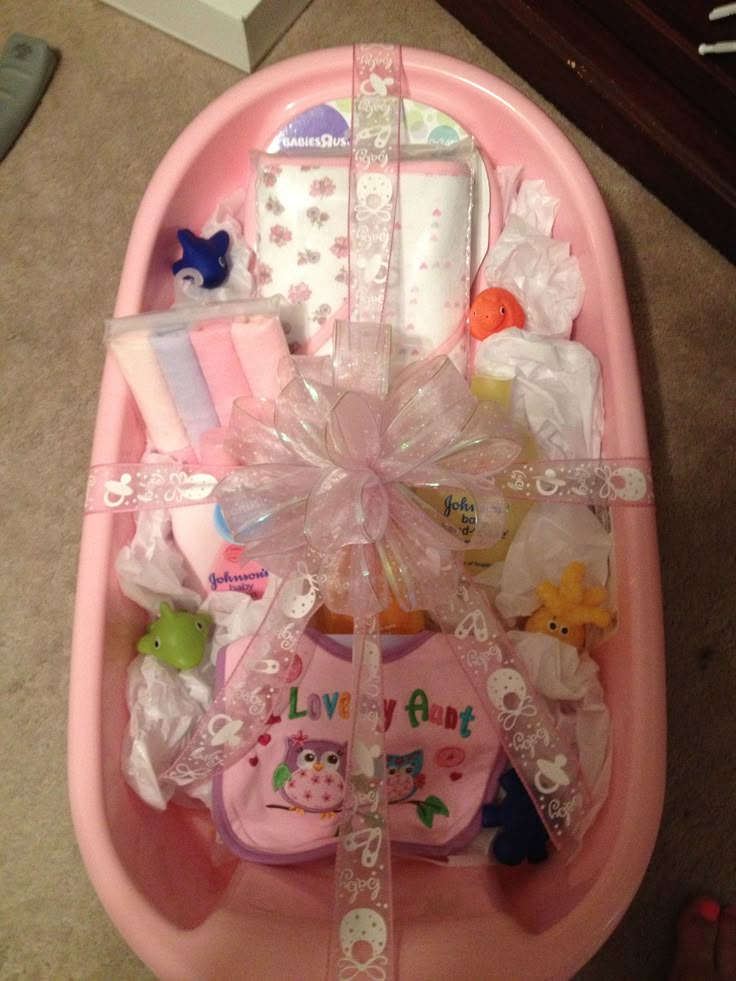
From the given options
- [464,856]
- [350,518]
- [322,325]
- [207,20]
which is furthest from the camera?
[207,20]

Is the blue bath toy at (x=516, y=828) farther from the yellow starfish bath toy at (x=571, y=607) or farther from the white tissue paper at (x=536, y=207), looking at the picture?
the white tissue paper at (x=536, y=207)

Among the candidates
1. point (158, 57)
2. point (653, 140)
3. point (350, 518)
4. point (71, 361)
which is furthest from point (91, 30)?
point (350, 518)

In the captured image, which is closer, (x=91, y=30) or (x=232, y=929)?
(x=232, y=929)

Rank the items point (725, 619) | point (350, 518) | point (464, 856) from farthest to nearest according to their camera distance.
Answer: point (725, 619) < point (464, 856) < point (350, 518)

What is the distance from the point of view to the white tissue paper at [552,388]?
0.85m

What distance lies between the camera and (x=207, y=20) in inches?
45.0

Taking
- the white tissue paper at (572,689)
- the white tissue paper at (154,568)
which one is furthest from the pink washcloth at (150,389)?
the white tissue paper at (572,689)

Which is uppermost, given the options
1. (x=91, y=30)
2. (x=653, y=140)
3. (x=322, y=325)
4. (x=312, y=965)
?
(x=91, y=30)

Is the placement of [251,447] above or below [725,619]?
above

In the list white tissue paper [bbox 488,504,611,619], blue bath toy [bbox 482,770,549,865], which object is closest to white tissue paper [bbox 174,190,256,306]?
white tissue paper [bbox 488,504,611,619]

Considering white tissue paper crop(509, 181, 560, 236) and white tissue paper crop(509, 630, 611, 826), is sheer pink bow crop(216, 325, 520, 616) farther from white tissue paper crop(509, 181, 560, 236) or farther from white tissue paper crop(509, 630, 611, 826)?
white tissue paper crop(509, 181, 560, 236)

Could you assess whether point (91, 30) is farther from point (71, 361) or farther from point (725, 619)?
point (725, 619)

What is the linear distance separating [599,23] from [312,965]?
3.75 feet

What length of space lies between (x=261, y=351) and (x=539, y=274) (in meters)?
0.36
